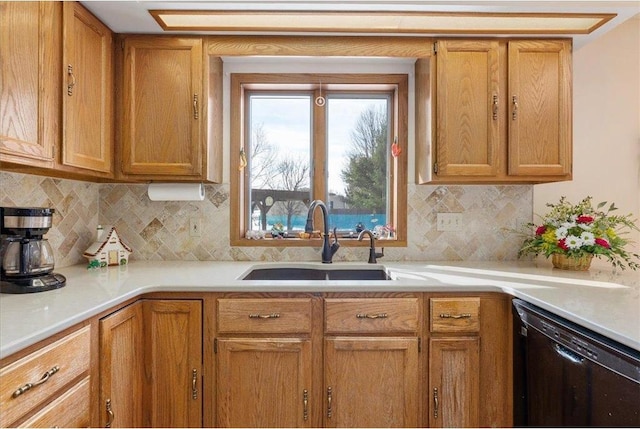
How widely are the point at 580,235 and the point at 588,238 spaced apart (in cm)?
4

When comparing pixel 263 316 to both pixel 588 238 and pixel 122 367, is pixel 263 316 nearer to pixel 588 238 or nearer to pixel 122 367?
pixel 122 367

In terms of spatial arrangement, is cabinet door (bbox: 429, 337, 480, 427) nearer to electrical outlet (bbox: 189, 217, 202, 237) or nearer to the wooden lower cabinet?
the wooden lower cabinet

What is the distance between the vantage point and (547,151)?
203 cm

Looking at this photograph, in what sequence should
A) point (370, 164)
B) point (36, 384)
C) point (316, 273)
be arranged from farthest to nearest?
point (370, 164) < point (316, 273) < point (36, 384)

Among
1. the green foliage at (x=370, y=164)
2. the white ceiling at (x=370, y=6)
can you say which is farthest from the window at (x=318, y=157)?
the white ceiling at (x=370, y=6)

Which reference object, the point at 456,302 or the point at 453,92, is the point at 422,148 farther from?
the point at 456,302

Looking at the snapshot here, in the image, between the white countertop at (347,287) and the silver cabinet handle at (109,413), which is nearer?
the white countertop at (347,287)

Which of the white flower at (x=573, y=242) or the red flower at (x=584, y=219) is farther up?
the red flower at (x=584, y=219)

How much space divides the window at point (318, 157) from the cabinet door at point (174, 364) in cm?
89

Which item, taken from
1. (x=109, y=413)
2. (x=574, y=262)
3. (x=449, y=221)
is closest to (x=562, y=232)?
(x=574, y=262)

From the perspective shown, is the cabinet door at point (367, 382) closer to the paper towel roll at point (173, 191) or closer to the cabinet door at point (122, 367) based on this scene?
the cabinet door at point (122, 367)

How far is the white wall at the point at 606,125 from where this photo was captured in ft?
7.72

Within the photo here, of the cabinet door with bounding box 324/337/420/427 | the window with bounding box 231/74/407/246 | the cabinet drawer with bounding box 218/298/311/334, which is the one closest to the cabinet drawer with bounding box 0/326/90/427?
the cabinet drawer with bounding box 218/298/311/334

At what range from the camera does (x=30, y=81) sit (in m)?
1.41
